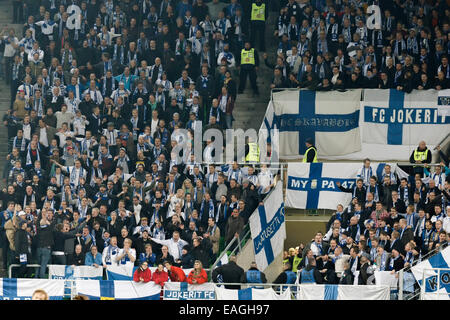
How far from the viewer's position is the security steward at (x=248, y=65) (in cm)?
2172


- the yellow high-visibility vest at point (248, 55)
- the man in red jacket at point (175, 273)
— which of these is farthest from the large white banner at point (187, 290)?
the yellow high-visibility vest at point (248, 55)

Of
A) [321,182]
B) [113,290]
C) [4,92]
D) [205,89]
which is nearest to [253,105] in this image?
[205,89]

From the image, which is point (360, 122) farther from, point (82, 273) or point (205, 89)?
point (82, 273)

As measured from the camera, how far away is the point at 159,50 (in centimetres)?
2238

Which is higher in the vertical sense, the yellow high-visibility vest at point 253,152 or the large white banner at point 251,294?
the yellow high-visibility vest at point 253,152

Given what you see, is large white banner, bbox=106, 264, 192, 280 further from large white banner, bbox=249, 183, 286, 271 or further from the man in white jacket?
large white banner, bbox=249, 183, 286, 271

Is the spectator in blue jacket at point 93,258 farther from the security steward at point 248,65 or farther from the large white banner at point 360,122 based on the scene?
the security steward at point 248,65

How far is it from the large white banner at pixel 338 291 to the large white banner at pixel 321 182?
4.17 meters

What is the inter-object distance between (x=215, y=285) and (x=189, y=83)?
7.68 metres

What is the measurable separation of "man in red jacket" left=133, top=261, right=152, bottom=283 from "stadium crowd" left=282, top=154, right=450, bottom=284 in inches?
86.5

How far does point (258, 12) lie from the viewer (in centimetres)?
2286

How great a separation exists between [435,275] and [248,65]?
348 inches

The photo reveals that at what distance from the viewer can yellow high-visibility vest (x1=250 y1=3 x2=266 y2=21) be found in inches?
900
